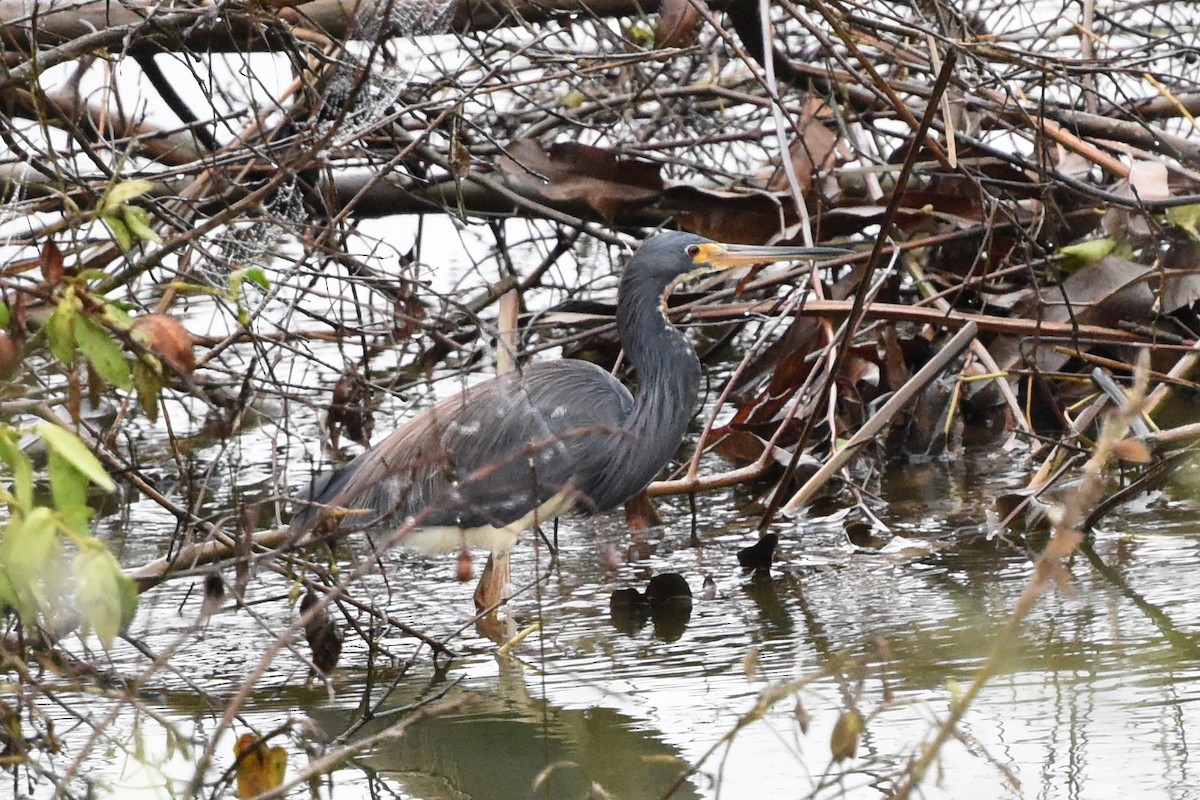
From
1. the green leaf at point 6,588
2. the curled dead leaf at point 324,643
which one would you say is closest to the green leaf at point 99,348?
the green leaf at point 6,588

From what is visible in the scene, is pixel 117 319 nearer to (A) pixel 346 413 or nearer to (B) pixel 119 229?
(B) pixel 119 229

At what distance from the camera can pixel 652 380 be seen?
5125mm

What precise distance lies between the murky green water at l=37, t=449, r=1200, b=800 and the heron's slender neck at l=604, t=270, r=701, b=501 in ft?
1.16

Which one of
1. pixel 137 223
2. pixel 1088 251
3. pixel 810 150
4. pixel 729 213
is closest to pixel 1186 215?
pixel 1088 251

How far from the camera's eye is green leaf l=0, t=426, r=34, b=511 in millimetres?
1922

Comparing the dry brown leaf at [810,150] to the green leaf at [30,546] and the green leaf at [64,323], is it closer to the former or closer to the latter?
the green leaf at [64,323]

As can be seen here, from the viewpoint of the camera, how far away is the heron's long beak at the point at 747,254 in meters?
5.05

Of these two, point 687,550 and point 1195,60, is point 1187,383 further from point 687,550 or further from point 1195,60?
point 1195,60

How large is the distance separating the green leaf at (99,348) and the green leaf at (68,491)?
1.10 feet

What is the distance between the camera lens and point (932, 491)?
5551 mm

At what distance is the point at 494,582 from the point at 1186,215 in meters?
2.69

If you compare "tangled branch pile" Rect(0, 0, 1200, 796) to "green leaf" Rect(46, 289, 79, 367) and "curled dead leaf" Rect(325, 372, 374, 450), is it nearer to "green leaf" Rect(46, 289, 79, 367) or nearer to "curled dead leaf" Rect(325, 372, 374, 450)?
"curled dead leaf" Rect(325, 372, 374, 450)

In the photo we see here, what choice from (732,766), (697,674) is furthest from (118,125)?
(732,766)

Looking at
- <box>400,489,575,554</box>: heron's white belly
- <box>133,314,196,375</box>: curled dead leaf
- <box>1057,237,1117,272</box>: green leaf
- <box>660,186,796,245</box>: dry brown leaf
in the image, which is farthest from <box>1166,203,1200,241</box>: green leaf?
<box>133,314,196,375</box>: curled dead leaf
